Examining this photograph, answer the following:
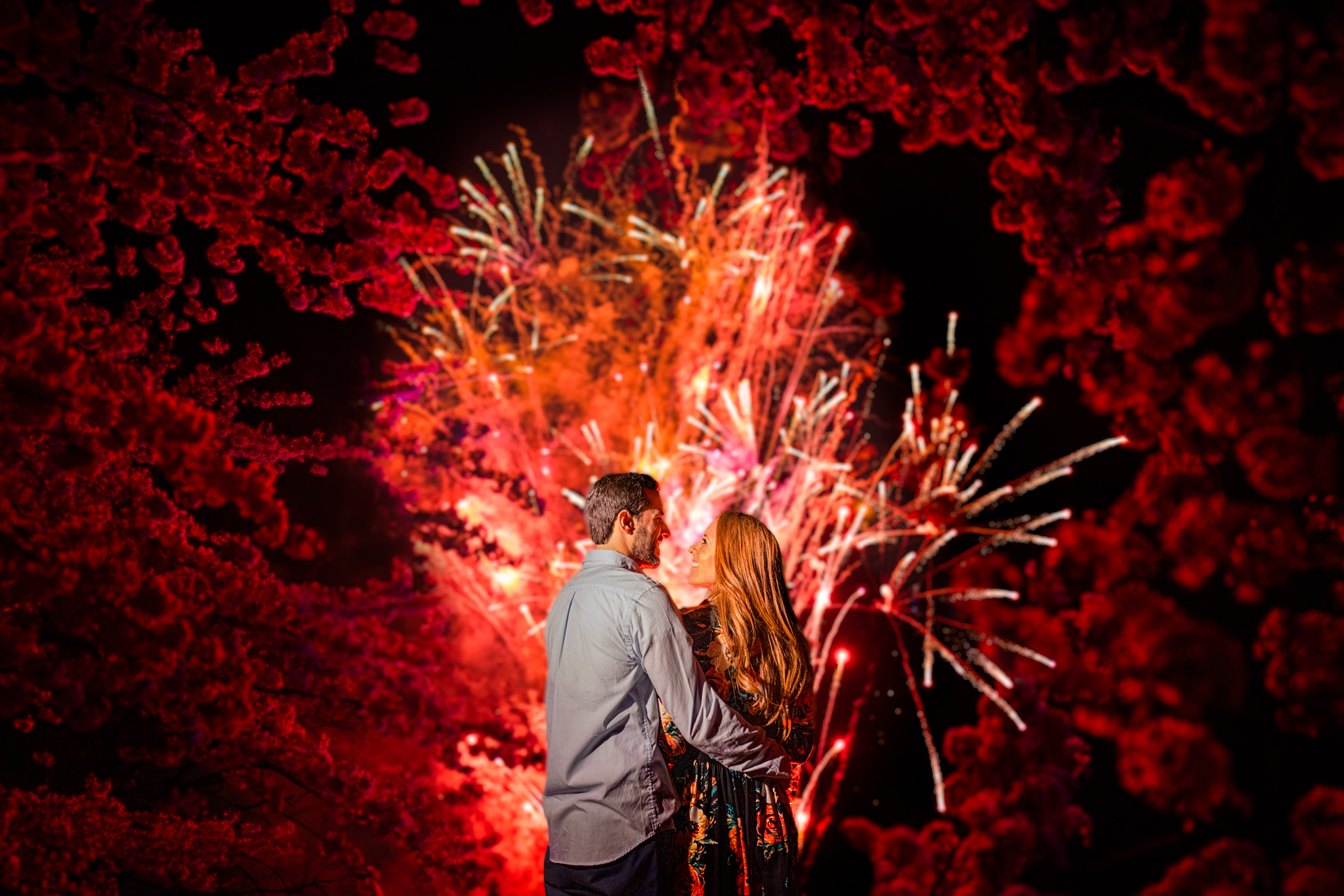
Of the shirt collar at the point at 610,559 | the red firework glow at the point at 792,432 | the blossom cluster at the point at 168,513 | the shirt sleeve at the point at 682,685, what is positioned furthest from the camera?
the red firework glow at the point at 792,432

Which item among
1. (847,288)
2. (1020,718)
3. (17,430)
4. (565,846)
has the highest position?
(847,288)

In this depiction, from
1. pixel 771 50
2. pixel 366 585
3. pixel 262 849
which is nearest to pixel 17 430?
pixel 262 849

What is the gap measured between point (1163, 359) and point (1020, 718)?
3700 mm

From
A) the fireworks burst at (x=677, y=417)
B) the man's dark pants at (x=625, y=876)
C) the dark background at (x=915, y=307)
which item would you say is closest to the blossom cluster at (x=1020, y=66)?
the dark background at (x=915, y=307)

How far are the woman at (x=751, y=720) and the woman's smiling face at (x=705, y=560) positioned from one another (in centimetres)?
5

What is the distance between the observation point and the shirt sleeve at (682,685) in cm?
212

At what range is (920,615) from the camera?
305 inches

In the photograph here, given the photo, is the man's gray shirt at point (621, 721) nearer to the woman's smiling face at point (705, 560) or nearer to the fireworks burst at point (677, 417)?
the woman's smiling face at point (705, 560)

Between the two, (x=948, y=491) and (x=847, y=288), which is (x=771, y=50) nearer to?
(x=847, y=288)

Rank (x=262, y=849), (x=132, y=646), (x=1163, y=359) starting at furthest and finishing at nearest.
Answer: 1. (x=1163, y=359)
2. (x=262, y=849)
3. (x=132, y=646)

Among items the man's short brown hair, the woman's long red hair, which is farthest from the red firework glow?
the woman's long red hair

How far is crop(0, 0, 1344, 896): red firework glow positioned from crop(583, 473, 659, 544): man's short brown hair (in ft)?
5.38

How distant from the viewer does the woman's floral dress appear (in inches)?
95.9

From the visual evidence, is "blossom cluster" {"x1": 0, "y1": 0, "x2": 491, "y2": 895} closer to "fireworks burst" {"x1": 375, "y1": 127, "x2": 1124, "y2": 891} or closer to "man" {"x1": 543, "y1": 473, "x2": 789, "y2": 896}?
"man" {"x1": 543, "y1": 473, "x2": 789, "y2": 896}
